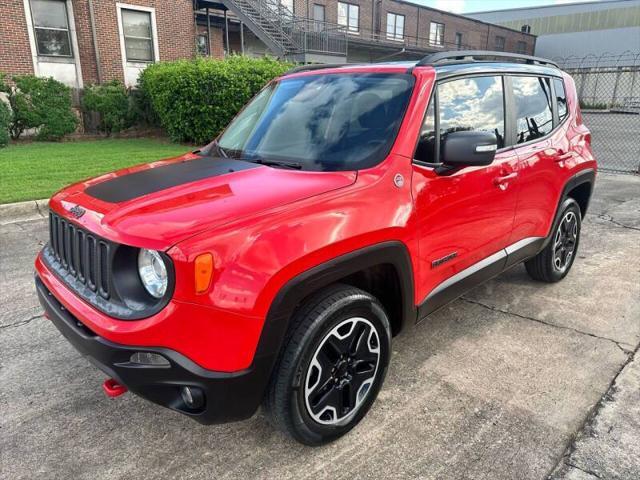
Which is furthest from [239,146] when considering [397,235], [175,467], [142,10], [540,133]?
[142,10]

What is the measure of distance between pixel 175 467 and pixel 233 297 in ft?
3.28

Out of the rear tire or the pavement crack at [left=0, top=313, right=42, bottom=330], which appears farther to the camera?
the rear tire

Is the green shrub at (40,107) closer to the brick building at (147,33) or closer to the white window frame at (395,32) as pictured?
the brick building at (147,33)

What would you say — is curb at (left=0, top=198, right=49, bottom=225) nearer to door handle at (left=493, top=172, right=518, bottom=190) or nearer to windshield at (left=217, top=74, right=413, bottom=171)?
windshield at (left=217, top=74, right=413, bottom=171)

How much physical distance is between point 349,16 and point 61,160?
26031 mm

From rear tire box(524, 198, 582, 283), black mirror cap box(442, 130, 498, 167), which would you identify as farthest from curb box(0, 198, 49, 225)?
rear tire box(524, 198, 582, 283)

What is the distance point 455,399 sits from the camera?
2.92 meters

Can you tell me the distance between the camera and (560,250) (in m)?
4.54

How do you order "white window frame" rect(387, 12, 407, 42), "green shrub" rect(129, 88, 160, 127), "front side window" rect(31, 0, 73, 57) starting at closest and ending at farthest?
1. "green shrub" rect(129, 88, 160, 127)
2. "front side window" rect(31, 0, 73, 57)
3. "white window frame" rect(387, 12, 407, 42)

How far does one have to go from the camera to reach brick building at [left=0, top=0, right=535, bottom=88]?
53.8ft

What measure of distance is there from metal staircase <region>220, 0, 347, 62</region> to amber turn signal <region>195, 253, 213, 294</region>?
21048 mm

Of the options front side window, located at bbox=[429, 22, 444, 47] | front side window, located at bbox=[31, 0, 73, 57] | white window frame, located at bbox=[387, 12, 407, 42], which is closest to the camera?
front side window, located at bbox=[31, 0, 73, 57]

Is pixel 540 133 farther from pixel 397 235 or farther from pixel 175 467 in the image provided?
A: pixel 175 467

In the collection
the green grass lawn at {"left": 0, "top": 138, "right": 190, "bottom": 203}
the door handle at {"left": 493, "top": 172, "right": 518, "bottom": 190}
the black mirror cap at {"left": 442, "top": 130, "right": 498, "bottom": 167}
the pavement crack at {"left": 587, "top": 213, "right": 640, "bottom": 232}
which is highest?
the black mirror cap at {"left": 442, "top": 130, "right": 498, "bottom": 167}
